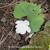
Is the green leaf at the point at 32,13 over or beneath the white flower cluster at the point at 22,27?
over

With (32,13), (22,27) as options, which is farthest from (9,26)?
(32,13)

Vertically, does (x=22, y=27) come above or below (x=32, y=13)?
below

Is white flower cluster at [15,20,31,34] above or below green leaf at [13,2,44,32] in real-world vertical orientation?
below

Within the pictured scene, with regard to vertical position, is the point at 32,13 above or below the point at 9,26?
above

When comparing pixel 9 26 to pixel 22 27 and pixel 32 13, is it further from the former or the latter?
pixel 32 13

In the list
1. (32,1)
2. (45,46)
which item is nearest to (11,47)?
(45,46)
